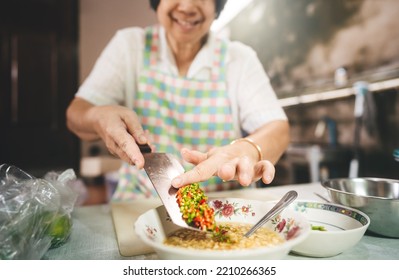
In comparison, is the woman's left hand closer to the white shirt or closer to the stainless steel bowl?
the stainless steel bowl

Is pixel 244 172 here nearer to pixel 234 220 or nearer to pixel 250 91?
pixel 234 220

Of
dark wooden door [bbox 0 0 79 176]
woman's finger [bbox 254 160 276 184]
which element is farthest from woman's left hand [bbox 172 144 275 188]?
dark wooden door [bbox 0 0 79 176]

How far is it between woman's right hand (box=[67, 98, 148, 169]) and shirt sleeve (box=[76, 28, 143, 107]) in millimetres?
56

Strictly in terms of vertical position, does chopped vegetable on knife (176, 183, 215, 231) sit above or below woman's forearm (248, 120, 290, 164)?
below

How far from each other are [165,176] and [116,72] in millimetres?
661

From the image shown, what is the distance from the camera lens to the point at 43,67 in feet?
5.70

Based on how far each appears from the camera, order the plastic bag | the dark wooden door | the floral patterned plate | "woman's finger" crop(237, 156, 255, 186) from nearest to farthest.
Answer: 1. the floral patterned plate
2. the plastic bag
3. "woman's finger" crop(237, 156, 255, 186)
4. the dark wooden door

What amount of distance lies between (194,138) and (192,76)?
9.8 inches

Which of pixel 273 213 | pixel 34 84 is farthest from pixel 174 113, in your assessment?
pixel 34 84

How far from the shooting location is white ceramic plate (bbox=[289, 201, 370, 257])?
1.78 ft

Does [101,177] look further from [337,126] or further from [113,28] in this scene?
[337,126]

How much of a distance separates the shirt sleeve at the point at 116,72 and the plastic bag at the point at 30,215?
0.49m

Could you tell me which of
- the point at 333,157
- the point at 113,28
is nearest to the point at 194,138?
the point at 113,28
